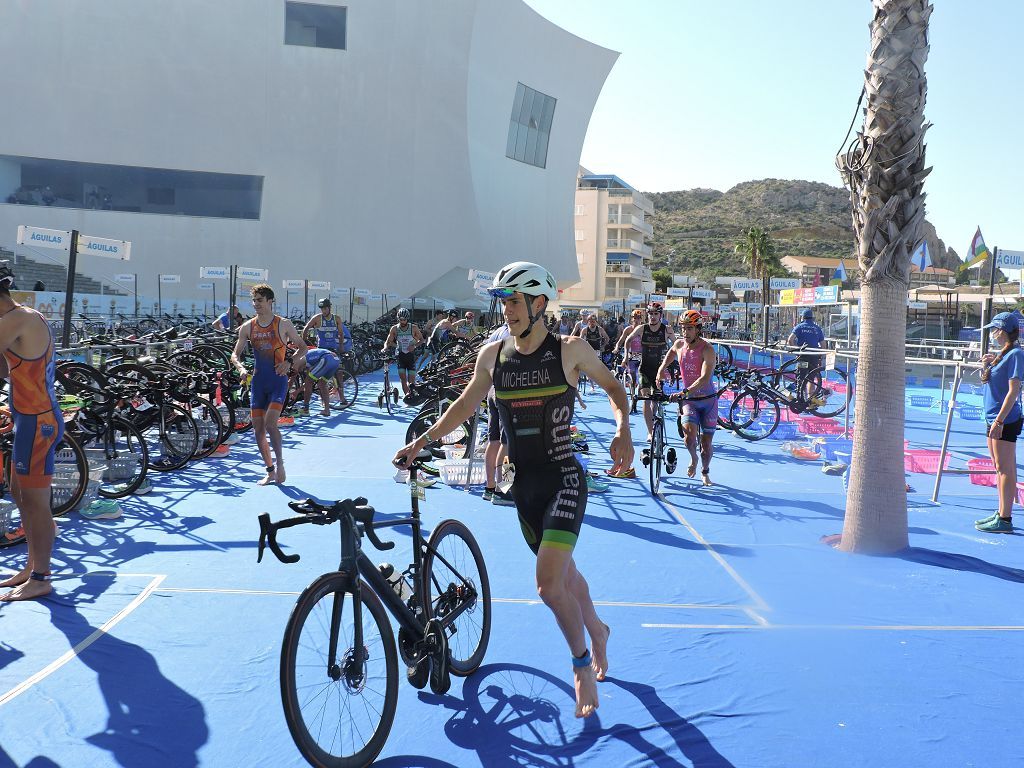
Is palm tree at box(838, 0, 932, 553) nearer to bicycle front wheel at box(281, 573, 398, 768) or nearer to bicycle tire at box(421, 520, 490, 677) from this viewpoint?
bicycle tire at box(421, 520, 490, 677)

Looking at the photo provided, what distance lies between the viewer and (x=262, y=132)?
40.6 metres

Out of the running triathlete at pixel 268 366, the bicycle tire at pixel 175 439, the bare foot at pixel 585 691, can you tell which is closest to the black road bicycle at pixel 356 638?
the bare foot at pixel 585 691

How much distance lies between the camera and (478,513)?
7.51 meters

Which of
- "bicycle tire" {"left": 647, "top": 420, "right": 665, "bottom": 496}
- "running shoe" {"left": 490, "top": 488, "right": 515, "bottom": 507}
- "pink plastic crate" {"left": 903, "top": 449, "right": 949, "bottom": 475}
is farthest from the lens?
"pink plastic crate" {"left": 903, "top": 449, "right": 949, "bottom": 475}

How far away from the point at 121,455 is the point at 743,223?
490 ft

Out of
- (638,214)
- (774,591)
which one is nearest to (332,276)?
(774,591)

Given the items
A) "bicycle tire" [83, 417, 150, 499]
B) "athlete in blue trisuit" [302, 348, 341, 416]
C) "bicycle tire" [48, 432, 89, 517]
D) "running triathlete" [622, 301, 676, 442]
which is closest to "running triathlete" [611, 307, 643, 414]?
"running triathlete" [622, 301, 676, 442]

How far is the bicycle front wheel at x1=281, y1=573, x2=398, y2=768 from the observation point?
2.81 metres

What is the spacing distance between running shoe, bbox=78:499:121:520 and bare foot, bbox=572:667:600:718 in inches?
196

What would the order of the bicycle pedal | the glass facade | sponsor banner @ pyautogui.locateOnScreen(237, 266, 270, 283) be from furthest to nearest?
the glass facade, sponsor banner @ pyautogui.locateOnScreen(237, 266, 270, 283), the bicycle pedal

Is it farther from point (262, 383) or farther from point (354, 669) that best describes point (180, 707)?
point (262, 383)

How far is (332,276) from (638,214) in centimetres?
5378

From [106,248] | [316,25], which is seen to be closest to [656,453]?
[106,248]

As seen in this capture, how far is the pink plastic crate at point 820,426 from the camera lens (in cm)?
1326
